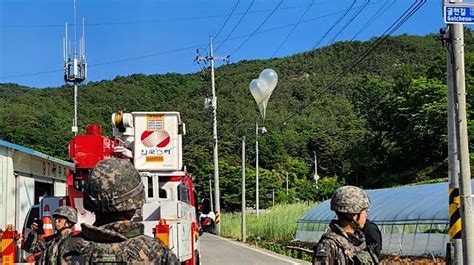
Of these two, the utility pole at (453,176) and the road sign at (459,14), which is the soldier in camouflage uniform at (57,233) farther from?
the utility pole at (453,176)

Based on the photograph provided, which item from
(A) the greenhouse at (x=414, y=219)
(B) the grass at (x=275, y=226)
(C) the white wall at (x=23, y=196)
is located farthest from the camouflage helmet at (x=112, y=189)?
(B) the grass at (x=275, y=226)

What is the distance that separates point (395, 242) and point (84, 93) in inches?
1567

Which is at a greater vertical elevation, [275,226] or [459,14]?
[459,14]

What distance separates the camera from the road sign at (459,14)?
11.0 meters

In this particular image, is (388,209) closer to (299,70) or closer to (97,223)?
(97,223)

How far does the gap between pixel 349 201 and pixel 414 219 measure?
1782cm

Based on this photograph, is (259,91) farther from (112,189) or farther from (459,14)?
(112,189)

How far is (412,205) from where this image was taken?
23.3 m

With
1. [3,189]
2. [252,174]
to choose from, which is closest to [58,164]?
[3,189]

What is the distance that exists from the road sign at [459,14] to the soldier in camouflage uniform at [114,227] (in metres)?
8.99

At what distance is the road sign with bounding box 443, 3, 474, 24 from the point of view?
1097 cm

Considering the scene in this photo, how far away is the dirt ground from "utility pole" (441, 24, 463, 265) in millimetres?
6768

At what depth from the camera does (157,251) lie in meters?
3.00

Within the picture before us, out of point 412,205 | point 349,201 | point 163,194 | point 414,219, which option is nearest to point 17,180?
point 163,194
